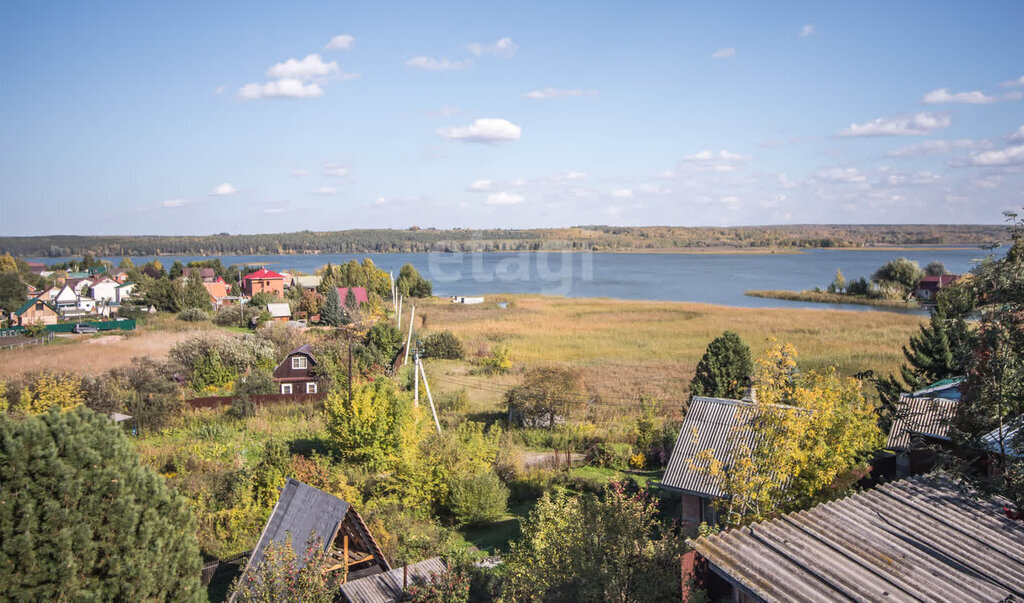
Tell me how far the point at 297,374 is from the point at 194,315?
3108cm

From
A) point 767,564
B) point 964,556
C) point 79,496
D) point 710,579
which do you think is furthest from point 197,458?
point 964,556

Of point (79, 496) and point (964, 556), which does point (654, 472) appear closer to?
point (964, 556)

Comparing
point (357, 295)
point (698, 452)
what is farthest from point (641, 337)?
point (698, 452)

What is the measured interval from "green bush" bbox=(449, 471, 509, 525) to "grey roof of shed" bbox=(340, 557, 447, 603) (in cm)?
562

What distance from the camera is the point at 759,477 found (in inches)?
348

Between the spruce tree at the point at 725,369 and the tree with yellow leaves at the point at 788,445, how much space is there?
45.1 ft

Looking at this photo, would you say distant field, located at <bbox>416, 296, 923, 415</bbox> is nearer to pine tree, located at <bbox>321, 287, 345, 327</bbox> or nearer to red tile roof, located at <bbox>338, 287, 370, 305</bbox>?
red tile roof, located at <bbox>338, 287, 370, 305</bbox>

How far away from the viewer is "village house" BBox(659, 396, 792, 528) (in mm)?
14414

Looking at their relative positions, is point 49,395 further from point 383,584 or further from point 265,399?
point 383,584

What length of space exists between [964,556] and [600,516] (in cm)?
404

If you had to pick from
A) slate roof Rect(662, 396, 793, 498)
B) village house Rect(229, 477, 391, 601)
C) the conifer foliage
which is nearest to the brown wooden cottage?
village house Rect(229, 477, 391, 601)

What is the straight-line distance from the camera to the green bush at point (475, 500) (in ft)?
54.7

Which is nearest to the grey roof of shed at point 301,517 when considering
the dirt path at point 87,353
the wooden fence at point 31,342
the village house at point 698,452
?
the village house at point 698,452

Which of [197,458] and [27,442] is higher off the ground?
[27,442]
